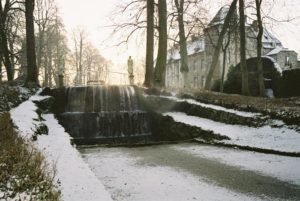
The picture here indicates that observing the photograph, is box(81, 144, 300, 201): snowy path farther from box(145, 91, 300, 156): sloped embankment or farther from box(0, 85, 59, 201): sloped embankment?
box(0, 85, 59, 201): sloped embankment

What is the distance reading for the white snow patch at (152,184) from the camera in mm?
7160

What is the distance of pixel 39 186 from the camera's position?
4949 mm

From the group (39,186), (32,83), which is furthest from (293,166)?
(32,83)

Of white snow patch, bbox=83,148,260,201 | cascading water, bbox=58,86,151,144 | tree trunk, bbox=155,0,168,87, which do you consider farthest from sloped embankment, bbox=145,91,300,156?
white snow patch, bbox=83,148,260,201

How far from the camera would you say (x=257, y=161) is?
1035cm

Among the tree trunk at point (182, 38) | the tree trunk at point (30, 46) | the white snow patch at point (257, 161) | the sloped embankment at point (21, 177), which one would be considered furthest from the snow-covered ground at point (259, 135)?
the tree trunk at point (182, 38)

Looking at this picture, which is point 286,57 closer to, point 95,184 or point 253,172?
point 253,172

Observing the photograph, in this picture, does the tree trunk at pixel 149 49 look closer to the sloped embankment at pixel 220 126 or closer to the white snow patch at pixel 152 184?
the sloped embankment at pixel 220 126

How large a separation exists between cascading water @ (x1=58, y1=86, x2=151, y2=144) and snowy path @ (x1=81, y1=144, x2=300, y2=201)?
6132 mm

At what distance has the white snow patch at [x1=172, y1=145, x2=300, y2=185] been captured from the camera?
882cm

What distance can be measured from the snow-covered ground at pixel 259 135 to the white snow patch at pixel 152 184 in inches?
161

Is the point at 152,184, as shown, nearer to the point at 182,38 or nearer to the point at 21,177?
the point at 21,177

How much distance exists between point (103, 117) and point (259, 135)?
8642mm

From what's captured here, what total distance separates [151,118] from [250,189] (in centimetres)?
1208
